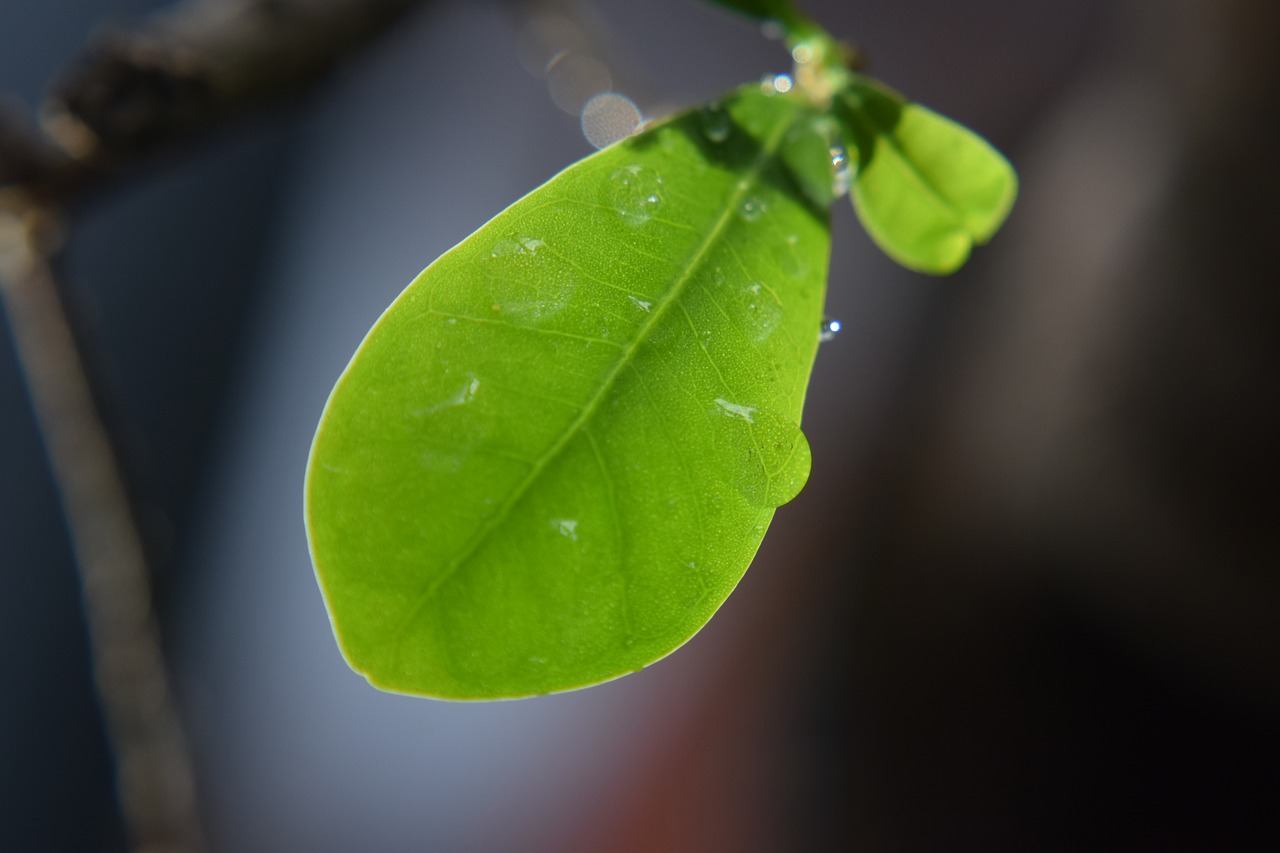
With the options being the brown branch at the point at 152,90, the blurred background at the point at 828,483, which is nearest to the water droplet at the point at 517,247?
the brown branch at the point at 152,90

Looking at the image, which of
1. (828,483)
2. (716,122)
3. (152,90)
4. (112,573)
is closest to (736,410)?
(716,122)

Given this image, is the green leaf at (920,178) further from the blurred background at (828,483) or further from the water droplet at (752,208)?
the blurred background at (828,483)

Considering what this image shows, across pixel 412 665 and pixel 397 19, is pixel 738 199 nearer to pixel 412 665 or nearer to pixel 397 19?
pixel 412 665

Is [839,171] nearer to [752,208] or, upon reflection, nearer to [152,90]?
[752,208]

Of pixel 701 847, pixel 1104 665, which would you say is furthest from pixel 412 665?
pixel 701 847

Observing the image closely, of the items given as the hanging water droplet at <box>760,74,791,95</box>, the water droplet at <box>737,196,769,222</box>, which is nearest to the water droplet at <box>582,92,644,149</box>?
the hanging water droplet at <box>760,74,791,95</box>

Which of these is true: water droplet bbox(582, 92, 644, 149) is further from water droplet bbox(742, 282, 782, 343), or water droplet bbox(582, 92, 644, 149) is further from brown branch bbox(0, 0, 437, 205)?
water droplet bbox(742, 282, 782, 343)
